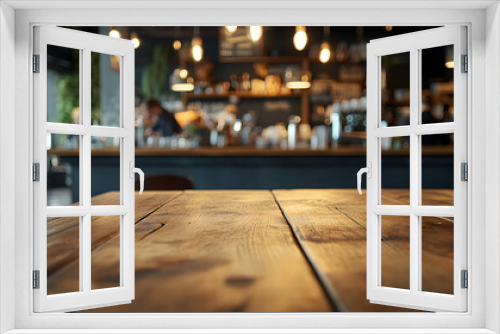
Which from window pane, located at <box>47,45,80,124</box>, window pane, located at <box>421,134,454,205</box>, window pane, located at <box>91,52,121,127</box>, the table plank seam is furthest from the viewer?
window pane, located at <box>47,45,80,124</box>

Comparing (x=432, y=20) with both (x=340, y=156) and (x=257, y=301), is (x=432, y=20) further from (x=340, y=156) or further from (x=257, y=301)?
(x=340, y=156)

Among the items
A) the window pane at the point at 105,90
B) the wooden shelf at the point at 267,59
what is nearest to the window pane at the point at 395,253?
the wooden shelf at the point at 267,59

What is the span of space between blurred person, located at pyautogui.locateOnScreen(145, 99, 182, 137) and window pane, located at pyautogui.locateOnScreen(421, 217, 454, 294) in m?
4.46

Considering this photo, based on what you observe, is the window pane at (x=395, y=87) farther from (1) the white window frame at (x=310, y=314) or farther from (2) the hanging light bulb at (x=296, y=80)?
(1) the white window frame at (x=310, y=314)

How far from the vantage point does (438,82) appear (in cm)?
692

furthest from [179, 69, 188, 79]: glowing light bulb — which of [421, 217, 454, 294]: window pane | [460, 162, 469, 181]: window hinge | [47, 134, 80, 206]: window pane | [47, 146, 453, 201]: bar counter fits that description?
[460, 162, 469, 181]: window hinge

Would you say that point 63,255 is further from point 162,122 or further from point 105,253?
point 162,122

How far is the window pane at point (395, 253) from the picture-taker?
1.38 m

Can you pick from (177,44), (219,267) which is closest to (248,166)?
(177,44)

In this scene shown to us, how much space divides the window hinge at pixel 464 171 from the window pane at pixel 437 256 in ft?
0.73

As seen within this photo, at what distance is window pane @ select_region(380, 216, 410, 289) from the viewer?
1380 millimetres

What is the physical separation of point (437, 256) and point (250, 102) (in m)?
6.24

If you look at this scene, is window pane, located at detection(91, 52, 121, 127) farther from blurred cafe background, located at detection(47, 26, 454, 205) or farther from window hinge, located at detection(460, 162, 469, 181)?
window hinge, located at detection(460, 162, 469, 181)

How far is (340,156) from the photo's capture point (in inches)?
205
